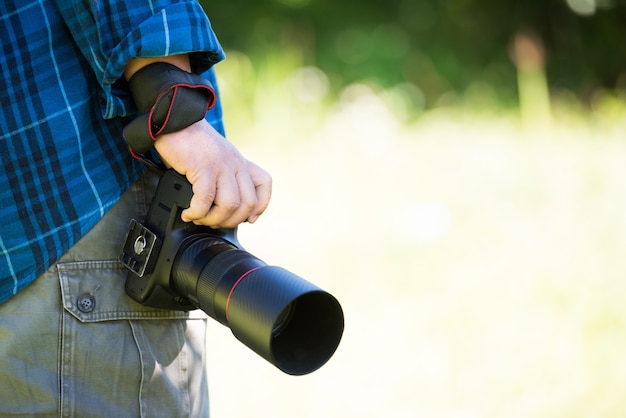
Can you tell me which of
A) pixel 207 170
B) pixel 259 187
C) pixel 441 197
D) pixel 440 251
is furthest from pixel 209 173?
pixel 441 197

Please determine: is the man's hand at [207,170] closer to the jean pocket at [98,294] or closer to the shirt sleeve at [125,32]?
the shirt sleeve at [125,32]

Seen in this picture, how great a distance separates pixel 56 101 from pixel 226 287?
38 cm

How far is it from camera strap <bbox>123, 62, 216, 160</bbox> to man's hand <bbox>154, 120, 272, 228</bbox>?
0.02m

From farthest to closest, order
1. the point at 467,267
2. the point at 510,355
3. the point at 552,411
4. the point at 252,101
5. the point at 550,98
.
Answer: the point at 550,98
the point at 252,101
the point at 467,267
the point at 510,355
the point at 552,411

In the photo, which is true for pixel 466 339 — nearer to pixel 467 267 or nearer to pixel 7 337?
pixel 467 267

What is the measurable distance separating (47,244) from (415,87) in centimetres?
618

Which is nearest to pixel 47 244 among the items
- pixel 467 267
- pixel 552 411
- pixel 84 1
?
pixel 84 1

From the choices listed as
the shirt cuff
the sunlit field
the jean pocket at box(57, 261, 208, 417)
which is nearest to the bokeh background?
the sunlit field

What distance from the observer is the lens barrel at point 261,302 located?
1.14m

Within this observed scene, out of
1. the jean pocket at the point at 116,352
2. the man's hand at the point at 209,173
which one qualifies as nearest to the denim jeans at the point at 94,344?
the jean pocket at the point at 116,352

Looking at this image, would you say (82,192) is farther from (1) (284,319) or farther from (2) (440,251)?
(2) (440,251)

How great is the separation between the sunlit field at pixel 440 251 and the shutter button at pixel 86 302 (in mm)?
1774

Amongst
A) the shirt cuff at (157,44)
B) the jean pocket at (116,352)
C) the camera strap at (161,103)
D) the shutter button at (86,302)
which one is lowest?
the jean pocket at (116,352)

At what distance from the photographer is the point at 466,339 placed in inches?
133
